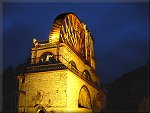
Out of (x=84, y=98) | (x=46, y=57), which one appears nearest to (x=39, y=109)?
(x=46, y=57)

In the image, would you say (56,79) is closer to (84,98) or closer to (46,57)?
(46,57)

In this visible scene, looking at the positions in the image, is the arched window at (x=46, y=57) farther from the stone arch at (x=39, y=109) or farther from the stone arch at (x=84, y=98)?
the stone arch at (x=39, y=109)

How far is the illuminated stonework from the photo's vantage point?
45.2 feet

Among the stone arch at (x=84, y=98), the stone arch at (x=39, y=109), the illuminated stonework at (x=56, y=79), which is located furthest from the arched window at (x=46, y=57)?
the stone arch at (x=39, y=109)

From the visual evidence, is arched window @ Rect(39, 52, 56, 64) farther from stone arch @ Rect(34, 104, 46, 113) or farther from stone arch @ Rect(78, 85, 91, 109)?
stone arch @ Rect(34, 104, 46, 113)

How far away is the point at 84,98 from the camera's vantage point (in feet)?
55.3

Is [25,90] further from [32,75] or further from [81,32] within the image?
[81,32]

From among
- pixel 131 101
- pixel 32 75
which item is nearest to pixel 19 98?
pixel 32 75

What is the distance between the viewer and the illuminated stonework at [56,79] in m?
13.8

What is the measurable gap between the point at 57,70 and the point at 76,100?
240 cm

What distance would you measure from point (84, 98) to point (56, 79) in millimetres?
3725

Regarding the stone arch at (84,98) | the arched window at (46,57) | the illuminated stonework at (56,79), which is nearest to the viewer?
the illuminated stonework at (56,79)

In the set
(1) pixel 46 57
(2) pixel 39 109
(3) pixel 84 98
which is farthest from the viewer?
(3) pixel 84 98

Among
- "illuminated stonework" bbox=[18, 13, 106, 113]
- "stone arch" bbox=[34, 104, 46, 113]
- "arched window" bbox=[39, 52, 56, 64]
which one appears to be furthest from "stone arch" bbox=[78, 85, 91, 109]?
"arched window" bbox=[39, 52, 56, 64]
